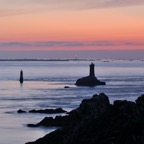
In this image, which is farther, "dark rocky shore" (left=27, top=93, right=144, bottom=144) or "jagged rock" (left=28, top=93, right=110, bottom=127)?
"jagged rock" (left=28, top=93, right=110, bottom=127)

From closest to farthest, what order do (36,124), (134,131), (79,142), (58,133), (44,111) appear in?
(134,131) → (79,142) → (58,133) → (36,124) → (44,111)

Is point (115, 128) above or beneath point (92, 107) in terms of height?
beneath

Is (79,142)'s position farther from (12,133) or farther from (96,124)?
(12,133)

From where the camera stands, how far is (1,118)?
55812 millimetres

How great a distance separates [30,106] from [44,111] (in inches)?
398

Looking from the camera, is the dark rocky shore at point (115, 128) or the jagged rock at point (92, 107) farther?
the jagged rock at point (92, 107)

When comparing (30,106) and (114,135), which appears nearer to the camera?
(114,135)

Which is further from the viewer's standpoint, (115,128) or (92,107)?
(92,107)

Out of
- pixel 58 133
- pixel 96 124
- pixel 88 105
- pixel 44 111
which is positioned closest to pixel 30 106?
pixel 44 111

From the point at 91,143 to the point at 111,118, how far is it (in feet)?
6.67

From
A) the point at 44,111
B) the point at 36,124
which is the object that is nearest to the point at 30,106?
the point at 44,111

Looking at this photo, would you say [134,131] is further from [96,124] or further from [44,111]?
[44,111]

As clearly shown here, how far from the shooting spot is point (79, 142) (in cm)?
2362

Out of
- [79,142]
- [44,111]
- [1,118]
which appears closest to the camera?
[79,142]
